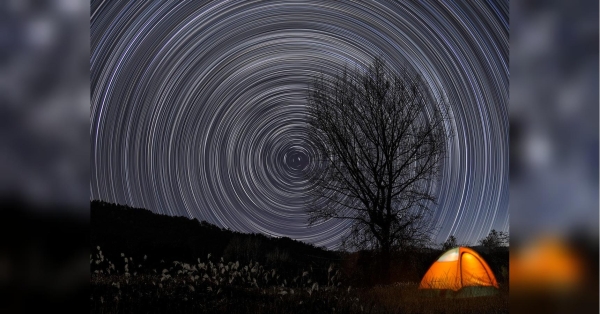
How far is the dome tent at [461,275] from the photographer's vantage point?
10234 millimetres

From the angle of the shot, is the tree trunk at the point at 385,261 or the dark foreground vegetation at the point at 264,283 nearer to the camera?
the dark foreground vegetation at the point at 264,283

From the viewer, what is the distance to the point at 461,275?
10.6 m

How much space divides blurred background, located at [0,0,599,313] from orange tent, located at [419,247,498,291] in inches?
357

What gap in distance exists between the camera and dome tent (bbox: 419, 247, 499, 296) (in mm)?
10234
